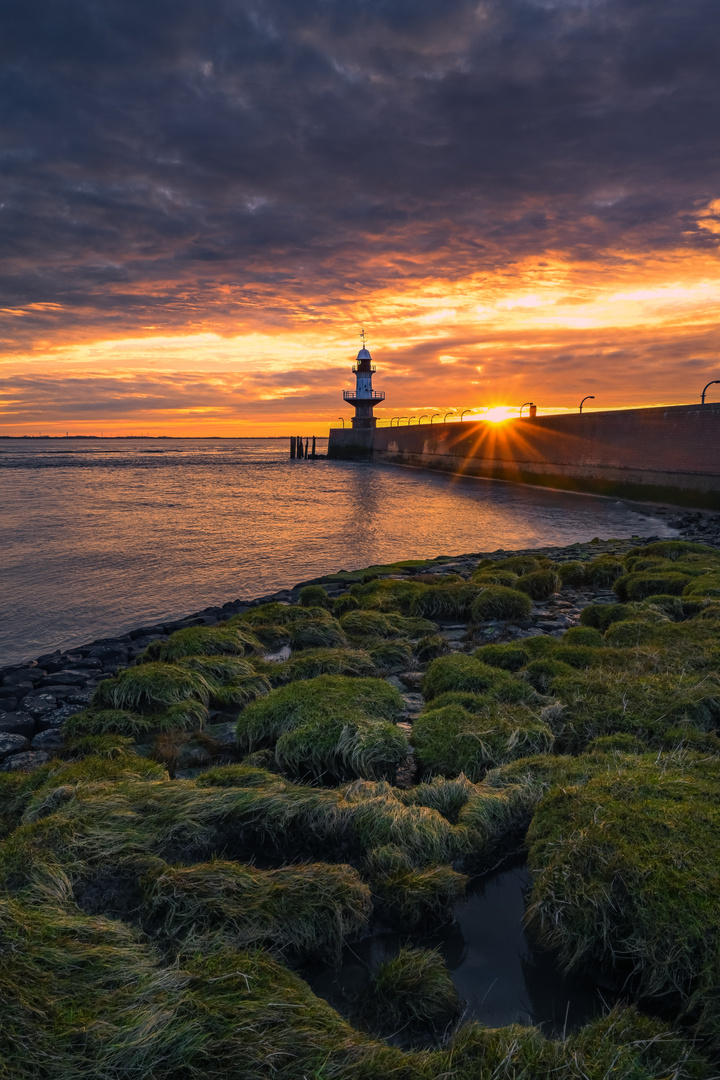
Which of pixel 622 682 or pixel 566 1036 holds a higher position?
pixel 622 682

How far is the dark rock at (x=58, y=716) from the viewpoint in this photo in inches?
190

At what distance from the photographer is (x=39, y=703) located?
5.16 metres

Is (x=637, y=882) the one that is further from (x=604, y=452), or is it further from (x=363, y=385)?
(x=363, y=385)

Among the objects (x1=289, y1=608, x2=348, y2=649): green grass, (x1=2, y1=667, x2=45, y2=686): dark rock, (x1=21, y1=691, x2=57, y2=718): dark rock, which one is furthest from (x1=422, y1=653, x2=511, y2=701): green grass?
(x1=2, y1=667, x2=45, y2=686): dark rock

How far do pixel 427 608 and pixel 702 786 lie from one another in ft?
16.2

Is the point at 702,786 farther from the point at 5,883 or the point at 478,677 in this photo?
the point at 5,883

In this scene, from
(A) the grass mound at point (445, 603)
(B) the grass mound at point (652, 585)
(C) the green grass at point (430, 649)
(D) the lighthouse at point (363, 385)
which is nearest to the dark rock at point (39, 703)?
(C) the green grass at point (430, 649)

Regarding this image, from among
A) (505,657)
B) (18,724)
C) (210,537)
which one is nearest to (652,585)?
(505,657)

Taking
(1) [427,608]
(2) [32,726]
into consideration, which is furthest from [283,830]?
(1) [427,608]

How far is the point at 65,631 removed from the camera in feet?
29.7


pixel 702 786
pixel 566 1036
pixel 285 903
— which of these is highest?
pixel 702 786

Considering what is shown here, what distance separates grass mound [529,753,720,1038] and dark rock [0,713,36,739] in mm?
3862

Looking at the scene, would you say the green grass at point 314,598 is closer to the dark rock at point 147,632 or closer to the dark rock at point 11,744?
the dark rock at point 147,632

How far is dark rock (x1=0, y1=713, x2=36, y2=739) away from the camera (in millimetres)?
4629
